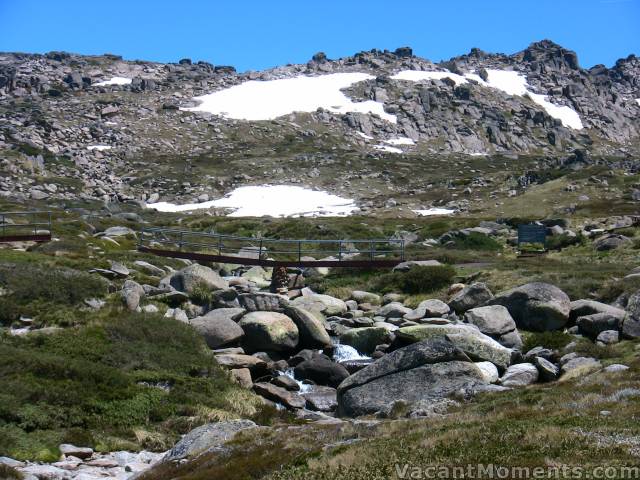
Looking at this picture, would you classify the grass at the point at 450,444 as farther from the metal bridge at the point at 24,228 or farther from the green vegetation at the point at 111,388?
the metal bridge at the point at 24,228

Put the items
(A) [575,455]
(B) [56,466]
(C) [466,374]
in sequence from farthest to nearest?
1. (C) [466,374]
2. (B) [56,466]
3. (A) [575,455]

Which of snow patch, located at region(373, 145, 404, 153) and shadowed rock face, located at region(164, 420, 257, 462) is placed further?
snow patch, located at region(373, 145, 404, 153)

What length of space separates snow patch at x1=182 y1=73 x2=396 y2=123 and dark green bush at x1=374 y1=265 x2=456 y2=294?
137m

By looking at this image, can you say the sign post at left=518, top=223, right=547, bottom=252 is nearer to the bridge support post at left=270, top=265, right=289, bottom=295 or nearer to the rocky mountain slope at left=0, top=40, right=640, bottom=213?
the bridge support post at left=270, top=265, right=289, bottom=295

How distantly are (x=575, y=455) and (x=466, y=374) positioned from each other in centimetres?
1074

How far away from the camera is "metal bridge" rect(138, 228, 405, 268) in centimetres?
3703

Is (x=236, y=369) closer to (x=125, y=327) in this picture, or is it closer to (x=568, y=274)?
(x=125, y=327)

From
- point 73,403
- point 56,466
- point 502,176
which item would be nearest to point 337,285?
point 73,403

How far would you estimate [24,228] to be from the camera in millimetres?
48125

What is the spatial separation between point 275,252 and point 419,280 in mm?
8507

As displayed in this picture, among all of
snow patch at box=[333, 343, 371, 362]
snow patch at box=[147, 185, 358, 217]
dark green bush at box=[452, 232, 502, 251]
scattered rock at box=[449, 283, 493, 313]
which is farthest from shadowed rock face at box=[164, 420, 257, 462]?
snow patch at box=[147, 185, 358, 217]

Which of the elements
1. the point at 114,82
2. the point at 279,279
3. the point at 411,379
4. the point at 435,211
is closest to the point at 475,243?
the point at 279,279

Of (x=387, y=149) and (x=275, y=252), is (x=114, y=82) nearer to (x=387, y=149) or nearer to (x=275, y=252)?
(x=387, y=149)

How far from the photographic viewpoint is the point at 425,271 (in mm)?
34031
